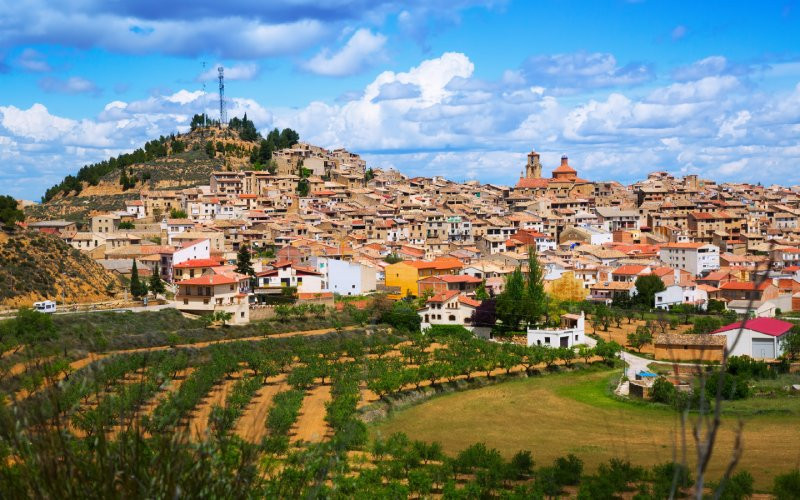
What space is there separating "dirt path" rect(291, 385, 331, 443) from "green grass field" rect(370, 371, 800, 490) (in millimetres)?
1695

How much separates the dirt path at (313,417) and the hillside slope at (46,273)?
52.8 ft

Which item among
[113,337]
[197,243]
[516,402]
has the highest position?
[197,243]

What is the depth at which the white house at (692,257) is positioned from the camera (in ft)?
197

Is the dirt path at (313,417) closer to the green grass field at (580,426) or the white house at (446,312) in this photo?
the green grass field at (580,426)

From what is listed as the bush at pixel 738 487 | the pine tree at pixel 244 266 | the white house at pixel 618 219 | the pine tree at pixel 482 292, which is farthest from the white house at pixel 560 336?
the white house at pixel 618 219

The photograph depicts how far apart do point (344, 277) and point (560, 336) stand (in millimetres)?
13801

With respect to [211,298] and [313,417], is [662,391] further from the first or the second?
[211,298]

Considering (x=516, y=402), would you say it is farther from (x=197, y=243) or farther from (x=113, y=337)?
(x=197, y=243)

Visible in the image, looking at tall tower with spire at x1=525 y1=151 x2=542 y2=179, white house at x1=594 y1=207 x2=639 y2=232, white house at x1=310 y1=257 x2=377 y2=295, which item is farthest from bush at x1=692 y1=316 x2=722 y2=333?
tall tower with spire at x1=525 y1=151 x2=542 y2=179

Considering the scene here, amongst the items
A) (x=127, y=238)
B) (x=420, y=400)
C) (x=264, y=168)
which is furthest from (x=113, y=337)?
(x=264, y=168)

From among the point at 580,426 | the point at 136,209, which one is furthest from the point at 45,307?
the point at 136,209

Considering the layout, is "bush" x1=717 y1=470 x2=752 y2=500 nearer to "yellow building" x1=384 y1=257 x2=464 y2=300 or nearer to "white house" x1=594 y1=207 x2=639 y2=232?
"yellow building" x1=384 y1=257 x2=464 y2=300

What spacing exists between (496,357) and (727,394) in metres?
10.0

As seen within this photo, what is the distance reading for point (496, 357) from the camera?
3650cm
